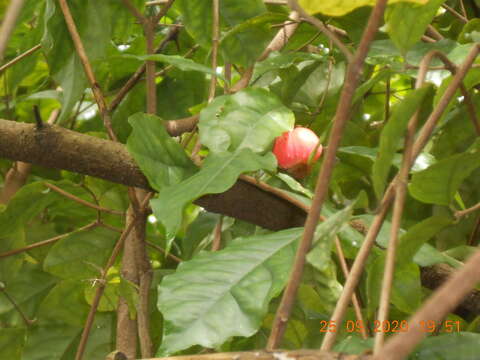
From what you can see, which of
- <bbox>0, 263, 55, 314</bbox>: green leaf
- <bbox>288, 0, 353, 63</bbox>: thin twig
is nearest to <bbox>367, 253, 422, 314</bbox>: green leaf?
<bbox>288, 0, 353, 63</bbox>: thin twig

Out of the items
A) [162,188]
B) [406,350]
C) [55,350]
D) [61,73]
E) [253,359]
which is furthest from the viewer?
[55,350]

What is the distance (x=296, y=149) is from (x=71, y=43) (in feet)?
0.88

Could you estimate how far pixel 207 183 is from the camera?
22.1 inches

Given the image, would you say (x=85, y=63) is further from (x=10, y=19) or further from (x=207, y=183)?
(x=10, y=19)

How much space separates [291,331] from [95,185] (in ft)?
1.05

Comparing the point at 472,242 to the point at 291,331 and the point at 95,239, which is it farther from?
the point at 95,239

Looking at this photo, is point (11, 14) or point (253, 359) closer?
point (11, 14)

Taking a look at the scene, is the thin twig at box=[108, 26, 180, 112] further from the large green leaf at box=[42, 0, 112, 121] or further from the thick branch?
the thick branch

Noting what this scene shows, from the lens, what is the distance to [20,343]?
0.92 m

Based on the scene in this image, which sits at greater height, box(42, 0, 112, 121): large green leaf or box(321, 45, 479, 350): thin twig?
box(321, 45, 479, 350): thin twig

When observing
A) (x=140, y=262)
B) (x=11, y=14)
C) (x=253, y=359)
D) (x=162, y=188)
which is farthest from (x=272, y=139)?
(x=11, y=14)

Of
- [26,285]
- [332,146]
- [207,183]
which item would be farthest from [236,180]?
[26,285]

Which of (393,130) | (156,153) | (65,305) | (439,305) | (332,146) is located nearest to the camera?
(439,305)

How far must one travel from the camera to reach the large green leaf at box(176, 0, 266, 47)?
2.70 ft
